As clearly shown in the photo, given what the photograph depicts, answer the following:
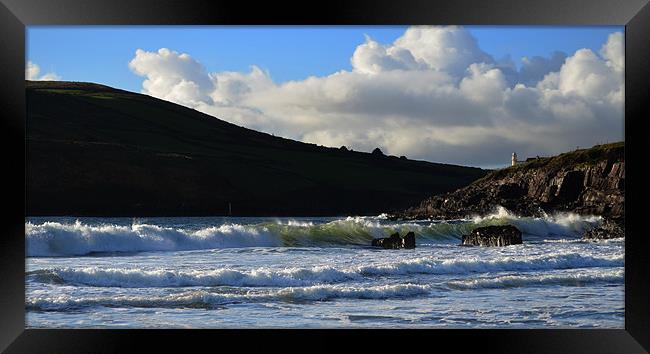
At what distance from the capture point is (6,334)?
4965 millimetres

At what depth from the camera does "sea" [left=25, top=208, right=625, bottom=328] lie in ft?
21.0

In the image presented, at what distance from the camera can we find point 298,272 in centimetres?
834

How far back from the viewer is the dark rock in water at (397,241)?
12.3 m

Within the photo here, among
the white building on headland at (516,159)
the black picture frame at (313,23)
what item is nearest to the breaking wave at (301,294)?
the black picture frame at (313,23)

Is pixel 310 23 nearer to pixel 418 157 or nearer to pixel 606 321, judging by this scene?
pixel 606 321

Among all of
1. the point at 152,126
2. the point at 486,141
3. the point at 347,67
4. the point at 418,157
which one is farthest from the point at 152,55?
the point at 152,126

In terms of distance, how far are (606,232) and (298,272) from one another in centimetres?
584

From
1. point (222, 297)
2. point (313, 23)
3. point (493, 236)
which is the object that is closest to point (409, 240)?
point (493, 236)

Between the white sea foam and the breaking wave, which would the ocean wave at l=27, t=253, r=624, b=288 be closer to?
the breaking wave

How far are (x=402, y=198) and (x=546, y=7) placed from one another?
8.31 m

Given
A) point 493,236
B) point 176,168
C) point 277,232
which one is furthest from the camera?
point 176,168

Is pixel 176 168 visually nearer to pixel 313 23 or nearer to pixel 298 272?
pixel 298 272

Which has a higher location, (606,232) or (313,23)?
(313,23)

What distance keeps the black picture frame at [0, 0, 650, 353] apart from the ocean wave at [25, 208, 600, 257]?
6262 millimetres
